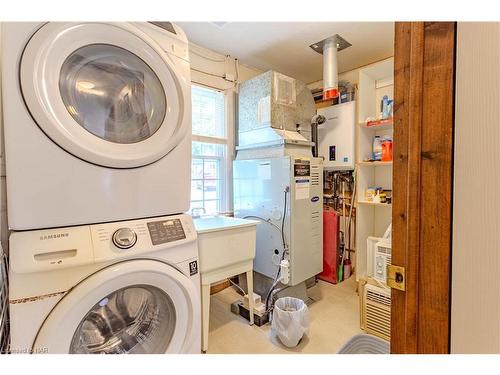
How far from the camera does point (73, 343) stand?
3.08 ft

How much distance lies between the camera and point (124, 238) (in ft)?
3.22

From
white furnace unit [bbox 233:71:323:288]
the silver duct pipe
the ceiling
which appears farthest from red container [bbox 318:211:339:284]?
the ceiling

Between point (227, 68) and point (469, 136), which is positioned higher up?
point (227, 68)

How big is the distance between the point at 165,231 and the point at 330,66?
2.25 m

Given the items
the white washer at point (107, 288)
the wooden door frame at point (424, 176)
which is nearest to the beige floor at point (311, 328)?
the white washer at point (107, 288)

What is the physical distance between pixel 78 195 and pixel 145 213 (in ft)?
0.88

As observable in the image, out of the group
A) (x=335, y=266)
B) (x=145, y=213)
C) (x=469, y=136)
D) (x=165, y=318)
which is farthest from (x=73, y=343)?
(x=335, y=266)

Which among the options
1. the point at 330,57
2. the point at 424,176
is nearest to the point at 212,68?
the point at 330,57

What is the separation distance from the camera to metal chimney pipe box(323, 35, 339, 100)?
7.72 feet

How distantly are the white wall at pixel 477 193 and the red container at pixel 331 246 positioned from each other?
234 cm

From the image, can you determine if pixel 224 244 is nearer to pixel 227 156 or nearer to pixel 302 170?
pixel 302 170

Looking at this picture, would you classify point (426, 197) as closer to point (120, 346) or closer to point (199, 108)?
point (120, 346)

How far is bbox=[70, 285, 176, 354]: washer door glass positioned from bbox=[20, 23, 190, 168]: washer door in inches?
24.0

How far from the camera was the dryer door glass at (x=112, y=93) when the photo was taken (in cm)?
97
